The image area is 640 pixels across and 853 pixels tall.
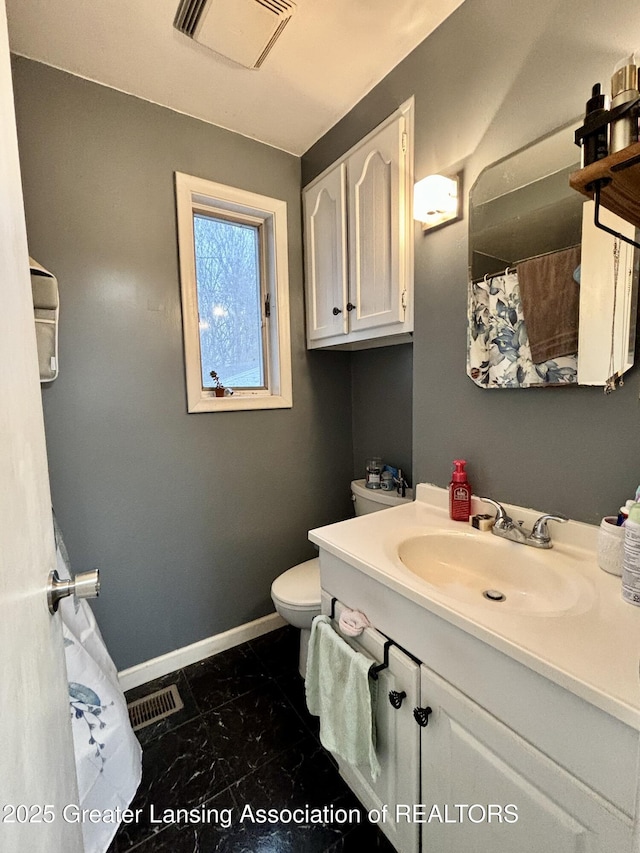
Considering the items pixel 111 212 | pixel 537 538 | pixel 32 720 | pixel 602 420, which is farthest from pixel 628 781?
pixel 111 212

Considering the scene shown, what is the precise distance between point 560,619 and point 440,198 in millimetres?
1187

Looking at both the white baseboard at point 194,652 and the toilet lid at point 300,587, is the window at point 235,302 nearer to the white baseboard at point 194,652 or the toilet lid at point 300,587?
the toilet lid at point 300,587

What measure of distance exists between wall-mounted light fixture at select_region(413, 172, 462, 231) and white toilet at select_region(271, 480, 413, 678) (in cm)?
112

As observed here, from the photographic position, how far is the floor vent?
1.45m

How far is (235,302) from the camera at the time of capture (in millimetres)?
1869

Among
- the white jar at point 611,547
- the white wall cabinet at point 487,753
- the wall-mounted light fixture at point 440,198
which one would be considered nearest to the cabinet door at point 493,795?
the white wall cabinet at point 487,753

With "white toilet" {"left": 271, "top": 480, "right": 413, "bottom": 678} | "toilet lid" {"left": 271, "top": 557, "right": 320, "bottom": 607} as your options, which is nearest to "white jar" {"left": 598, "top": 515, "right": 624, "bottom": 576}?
"white toilet" {"left": 271, "top": 480, "right": 413, "bottom": 678}

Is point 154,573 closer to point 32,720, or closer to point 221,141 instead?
point 32,720

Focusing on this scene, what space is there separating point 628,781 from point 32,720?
815 mm

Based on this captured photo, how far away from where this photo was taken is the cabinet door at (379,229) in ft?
4.37

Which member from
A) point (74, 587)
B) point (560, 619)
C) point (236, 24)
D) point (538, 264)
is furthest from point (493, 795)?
point (236, 24)

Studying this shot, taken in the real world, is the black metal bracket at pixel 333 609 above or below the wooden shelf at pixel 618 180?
below

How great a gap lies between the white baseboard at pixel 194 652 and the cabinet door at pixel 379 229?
1.56m

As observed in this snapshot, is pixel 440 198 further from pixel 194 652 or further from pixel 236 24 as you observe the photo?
pixel 194 652
